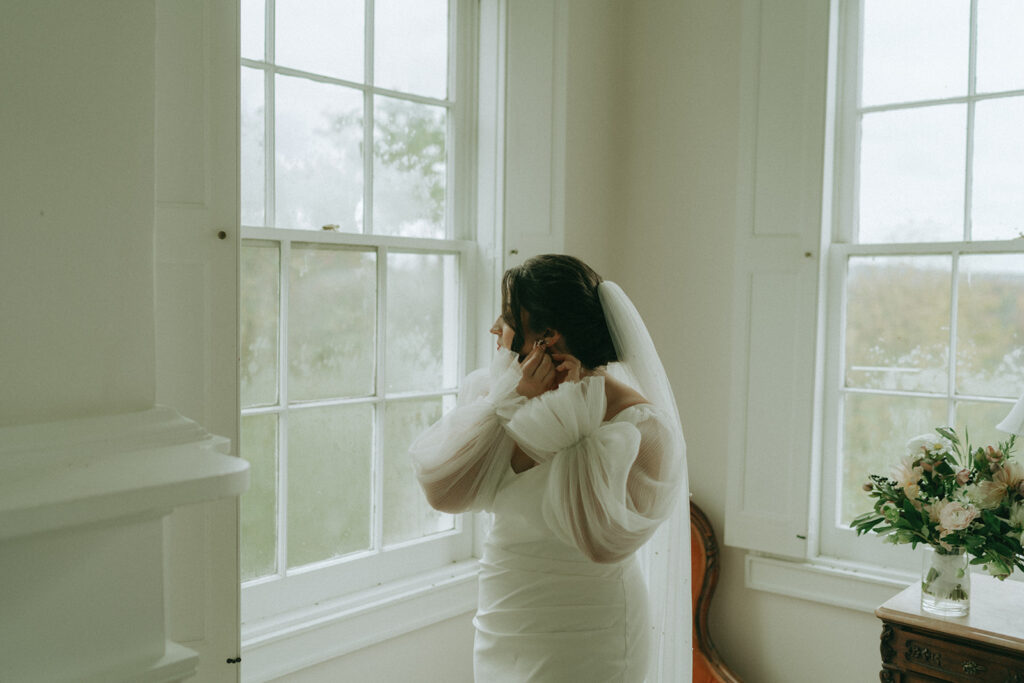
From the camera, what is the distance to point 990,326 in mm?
2559

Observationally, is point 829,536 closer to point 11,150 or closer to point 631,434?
point 631,434

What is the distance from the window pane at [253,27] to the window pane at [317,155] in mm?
99

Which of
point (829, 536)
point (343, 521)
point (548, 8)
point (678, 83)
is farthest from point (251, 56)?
point (829, 536)

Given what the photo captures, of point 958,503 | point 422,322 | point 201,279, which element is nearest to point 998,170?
point 958,503

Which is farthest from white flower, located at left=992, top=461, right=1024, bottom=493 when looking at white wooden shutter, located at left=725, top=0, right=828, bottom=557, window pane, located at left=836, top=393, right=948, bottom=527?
white wooden shutter, located at left=725, top=0, right=828, bottom=557

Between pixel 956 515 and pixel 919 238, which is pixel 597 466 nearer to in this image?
pixel 956 515

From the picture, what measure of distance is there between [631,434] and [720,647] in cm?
160

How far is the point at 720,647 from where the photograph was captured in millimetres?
2959

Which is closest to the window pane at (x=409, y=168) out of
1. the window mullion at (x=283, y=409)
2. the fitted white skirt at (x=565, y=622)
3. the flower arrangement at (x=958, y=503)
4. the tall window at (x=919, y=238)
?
the window mullion at (x=283, y=409)

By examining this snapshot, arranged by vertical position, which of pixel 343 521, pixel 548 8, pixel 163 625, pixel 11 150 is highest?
pixel 548 8

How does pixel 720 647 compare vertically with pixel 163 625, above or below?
below

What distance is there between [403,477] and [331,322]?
23.4 inches

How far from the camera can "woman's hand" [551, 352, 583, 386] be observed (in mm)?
1868

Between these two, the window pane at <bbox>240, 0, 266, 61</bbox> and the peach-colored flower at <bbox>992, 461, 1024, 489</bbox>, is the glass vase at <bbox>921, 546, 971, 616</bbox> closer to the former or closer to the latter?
the peach-colored flower at <bbox>992, 461, 1024, 489</bbox>
